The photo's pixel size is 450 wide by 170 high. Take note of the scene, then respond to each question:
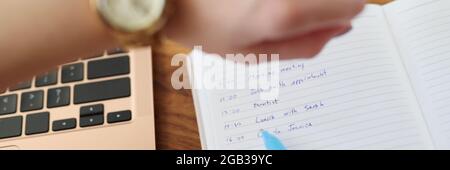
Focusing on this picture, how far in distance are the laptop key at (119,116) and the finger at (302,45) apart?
0.66 feet

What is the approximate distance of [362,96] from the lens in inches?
20.2

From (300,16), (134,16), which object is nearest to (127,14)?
(134,16)

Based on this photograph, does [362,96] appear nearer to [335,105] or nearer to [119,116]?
[335,105]

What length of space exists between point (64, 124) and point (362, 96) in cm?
29

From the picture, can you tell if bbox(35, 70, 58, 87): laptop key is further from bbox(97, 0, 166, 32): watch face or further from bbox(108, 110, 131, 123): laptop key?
bbox(97, 0, 166, 32): watch face

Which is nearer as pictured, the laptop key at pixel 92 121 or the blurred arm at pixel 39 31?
the blurred arm at pixel 39 31

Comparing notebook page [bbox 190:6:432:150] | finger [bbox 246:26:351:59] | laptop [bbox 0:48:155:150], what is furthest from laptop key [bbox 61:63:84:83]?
finger [bbox 246:26:351:59]

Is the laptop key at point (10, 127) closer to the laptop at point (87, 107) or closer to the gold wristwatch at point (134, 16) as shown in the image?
the laptop at point (87, 107)

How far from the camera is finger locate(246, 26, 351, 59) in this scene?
0.33 metres

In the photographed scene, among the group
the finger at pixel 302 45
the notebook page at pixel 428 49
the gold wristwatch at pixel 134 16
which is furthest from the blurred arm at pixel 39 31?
the notebook page at pixel 428 49

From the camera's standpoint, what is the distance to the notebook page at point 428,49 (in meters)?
0.50

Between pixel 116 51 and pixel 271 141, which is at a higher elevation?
pixel 116 51
